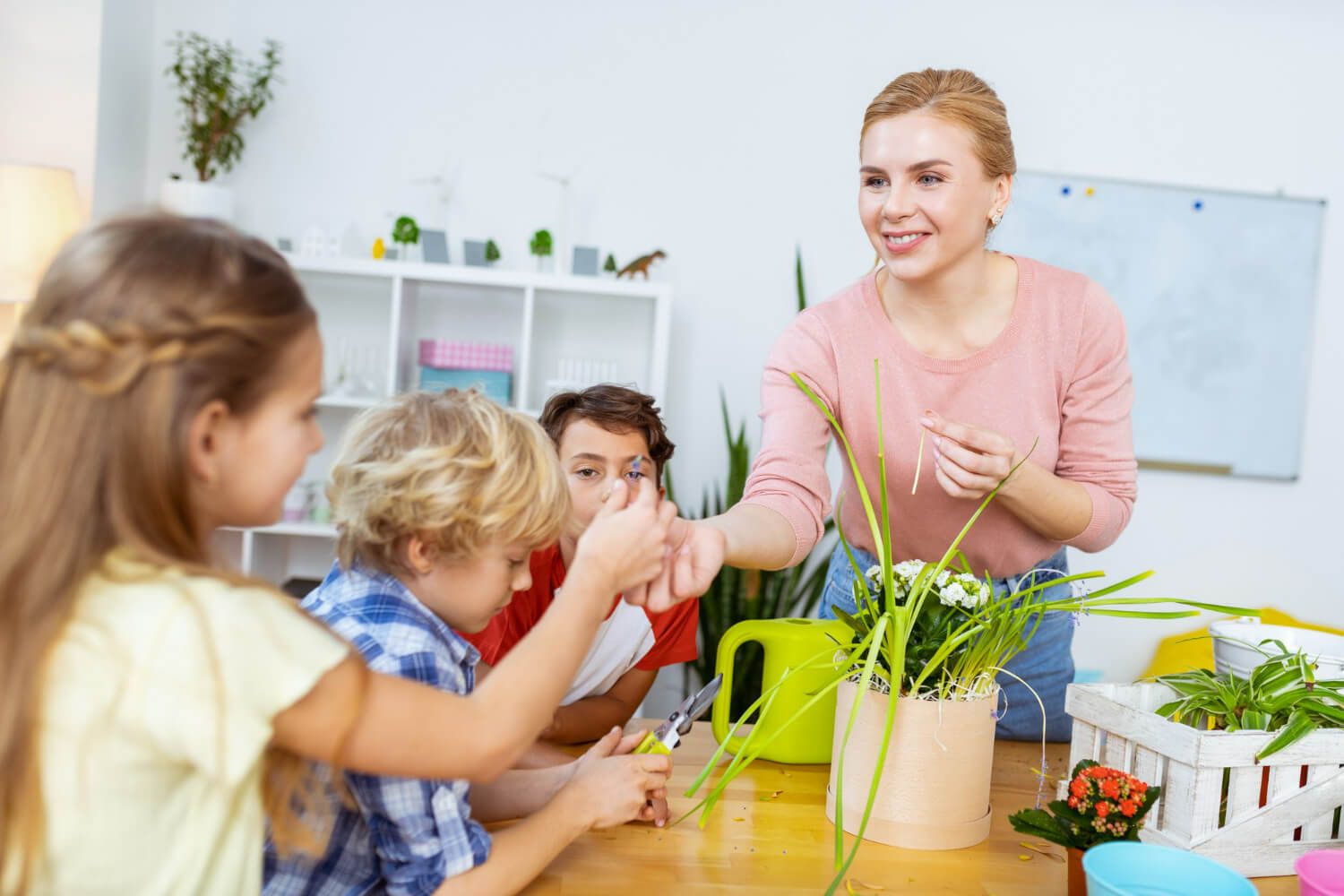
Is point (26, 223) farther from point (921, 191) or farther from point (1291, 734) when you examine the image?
point (1291, 734)

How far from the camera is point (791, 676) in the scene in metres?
1.40

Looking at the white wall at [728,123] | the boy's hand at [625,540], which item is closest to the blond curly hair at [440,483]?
the boy's hand at [625,540]

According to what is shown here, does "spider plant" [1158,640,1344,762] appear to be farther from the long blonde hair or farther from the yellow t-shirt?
the long blonde hair

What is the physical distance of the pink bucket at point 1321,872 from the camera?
1.02m

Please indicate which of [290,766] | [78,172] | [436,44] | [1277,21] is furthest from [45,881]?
[1277,21]

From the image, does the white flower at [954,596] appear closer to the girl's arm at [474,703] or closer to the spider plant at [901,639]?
the spider plant at [901,639]

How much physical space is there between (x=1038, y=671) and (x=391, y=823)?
1.12 meters

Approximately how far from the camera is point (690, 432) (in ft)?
12.6

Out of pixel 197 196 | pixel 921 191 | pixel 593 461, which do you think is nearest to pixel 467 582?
pixel 593 461

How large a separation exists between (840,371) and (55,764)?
4.22 feet

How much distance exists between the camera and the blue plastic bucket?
0.98 metres

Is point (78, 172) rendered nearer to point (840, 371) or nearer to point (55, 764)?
point (840, 371)

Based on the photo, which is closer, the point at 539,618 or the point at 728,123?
the point at 539,618

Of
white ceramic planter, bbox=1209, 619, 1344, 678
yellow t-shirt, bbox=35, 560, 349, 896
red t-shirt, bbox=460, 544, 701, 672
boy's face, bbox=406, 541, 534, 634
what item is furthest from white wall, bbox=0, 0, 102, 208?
white ceramic planter, bbox=1209, 619, 1344, 678
